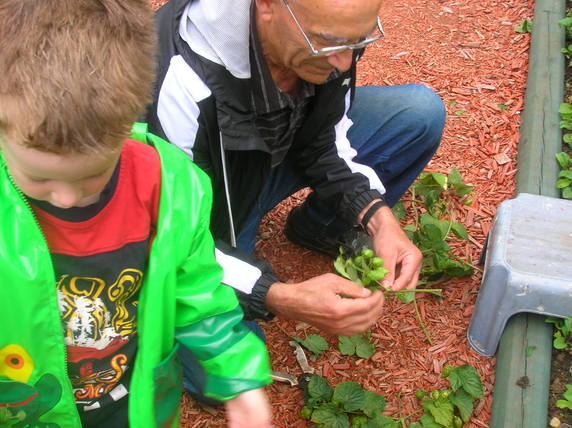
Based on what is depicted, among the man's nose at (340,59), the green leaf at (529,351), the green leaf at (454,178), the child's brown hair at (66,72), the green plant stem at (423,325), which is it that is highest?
the child's brown hair at (66,72)

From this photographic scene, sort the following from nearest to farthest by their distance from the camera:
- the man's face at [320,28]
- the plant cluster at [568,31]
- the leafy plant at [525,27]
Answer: the man's face at [320,28] → the plant cluster at [568,31] → the leafy plant at [525,27]

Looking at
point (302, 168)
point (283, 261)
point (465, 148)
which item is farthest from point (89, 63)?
point (465, 148)

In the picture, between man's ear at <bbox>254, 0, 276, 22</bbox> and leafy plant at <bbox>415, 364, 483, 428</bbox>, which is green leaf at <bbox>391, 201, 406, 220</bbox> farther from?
man's ear at <bbox>254, 0, 276, 22</bbox>

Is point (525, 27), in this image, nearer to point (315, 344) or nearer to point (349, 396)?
point (315, 344)

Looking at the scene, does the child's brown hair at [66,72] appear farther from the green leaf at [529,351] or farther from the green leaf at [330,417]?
the green leaf at [529,351]

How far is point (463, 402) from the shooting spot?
2.49 metres

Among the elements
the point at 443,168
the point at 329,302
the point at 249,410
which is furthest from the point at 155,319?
the point at 443,168

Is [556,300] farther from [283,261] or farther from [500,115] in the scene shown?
[500,115]

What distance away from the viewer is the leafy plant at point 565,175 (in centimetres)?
303

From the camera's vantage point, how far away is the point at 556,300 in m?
2.48

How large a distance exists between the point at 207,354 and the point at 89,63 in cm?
76

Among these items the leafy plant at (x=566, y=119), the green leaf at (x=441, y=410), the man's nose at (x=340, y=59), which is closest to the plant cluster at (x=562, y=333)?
the green leaf at (x=441, y=410)

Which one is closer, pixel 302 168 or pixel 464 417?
pixel 464 417

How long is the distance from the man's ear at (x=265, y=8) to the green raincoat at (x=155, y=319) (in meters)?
0.59
